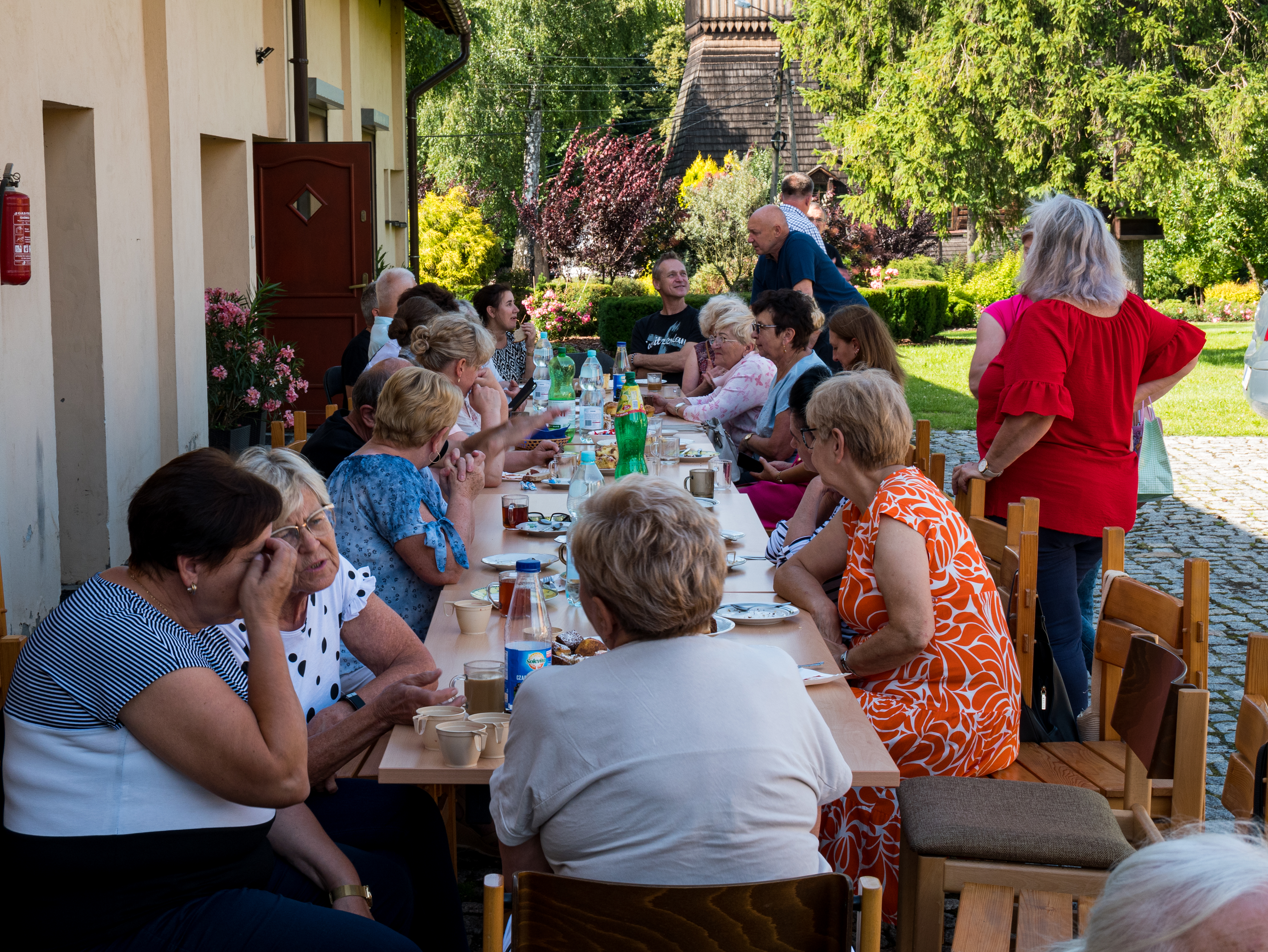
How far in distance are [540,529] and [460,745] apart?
1816mm

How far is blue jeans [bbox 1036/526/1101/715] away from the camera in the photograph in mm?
3822

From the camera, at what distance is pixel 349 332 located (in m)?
9.92

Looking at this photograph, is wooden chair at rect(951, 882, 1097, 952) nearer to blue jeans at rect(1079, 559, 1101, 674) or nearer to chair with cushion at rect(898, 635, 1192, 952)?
chair with cushion at rect(898, 635, 1192, 952)

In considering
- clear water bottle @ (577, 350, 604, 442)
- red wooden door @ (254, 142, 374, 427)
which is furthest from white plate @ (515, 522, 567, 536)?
red wooden door @ (254, 142, 374, 427)

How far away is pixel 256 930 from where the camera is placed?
1966mm

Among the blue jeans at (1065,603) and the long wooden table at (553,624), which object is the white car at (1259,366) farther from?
the long wooden table at (553,624)

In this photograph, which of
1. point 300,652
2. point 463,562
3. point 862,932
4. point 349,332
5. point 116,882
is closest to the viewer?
point 862,932

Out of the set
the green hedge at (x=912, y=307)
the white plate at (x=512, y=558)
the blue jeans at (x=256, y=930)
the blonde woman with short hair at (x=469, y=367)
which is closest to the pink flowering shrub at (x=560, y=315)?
the green hedge at (x=912, y=307)

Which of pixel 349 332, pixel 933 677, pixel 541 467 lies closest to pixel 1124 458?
pixel 933 677

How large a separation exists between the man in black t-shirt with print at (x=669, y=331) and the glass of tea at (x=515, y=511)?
14.7ft

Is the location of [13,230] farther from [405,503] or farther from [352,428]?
[405,503]

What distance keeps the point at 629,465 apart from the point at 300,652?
7.02 feet

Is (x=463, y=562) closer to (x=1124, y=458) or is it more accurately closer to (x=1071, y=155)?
(x=1124, y=458)

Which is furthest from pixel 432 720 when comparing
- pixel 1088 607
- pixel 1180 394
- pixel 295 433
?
pixel 1180 394
